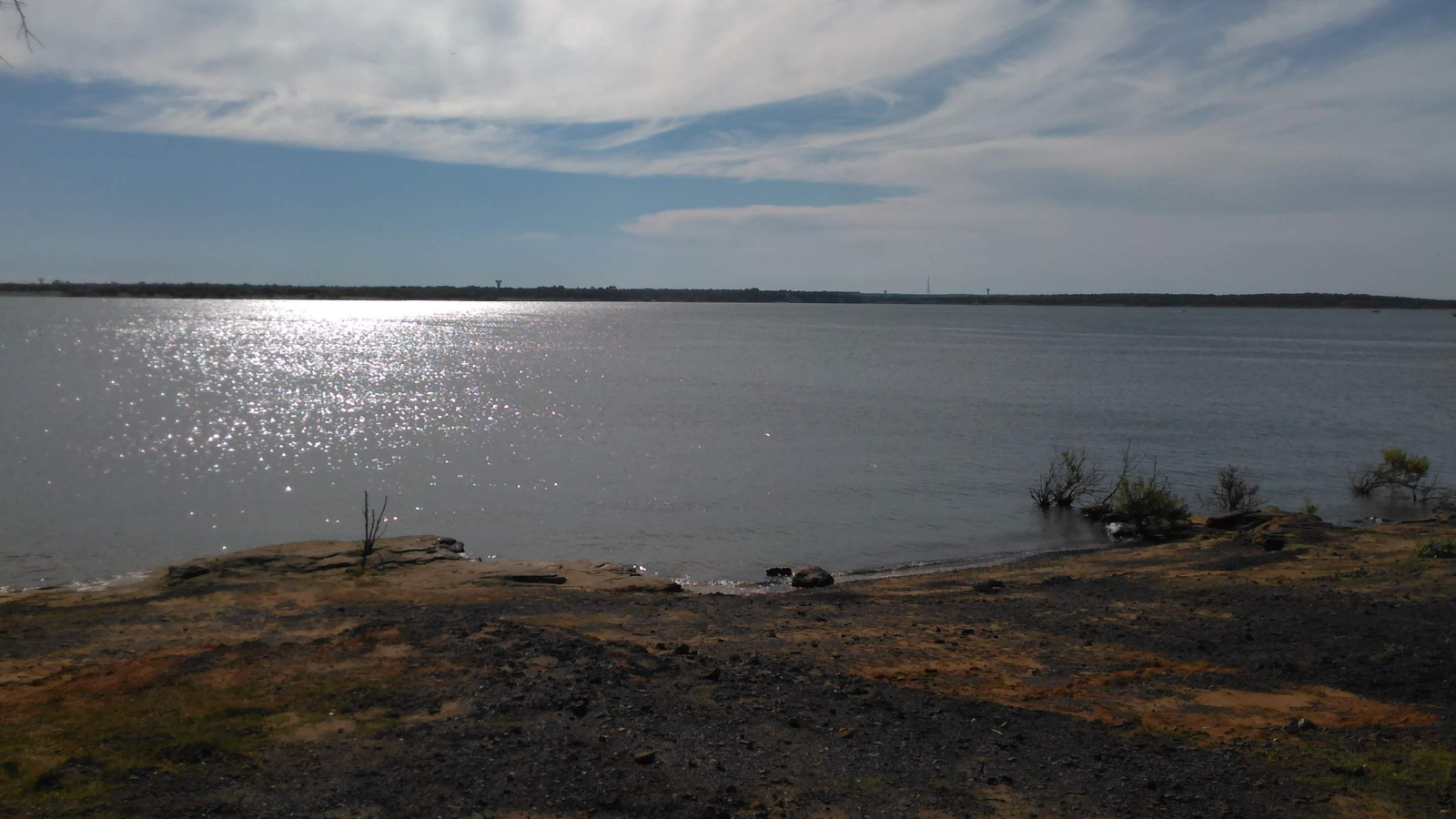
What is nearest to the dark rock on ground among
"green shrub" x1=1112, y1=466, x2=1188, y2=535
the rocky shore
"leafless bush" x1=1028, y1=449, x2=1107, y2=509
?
"green shrub" x1=1112, y1=466, x2=1188, y2=535

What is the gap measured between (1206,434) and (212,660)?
36058 mm

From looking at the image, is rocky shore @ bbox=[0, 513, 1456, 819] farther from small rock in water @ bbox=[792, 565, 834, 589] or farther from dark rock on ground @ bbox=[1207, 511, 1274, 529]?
dark rock on ground @ bbox=[1207, 511, 1274, 529]

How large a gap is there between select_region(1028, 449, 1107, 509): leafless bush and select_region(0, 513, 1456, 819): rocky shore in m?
10.4

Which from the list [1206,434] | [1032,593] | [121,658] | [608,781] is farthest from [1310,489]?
[121,658]

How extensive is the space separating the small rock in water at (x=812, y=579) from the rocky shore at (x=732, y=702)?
2.71 m

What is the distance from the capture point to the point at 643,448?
32188 mm

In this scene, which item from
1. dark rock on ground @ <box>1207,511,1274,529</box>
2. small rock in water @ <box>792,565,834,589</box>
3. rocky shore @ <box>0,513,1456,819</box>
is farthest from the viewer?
dark rock on ground @ <box>1207,511,1274,529</box>

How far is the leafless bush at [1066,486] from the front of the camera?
2472 centimetres

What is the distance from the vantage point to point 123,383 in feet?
160

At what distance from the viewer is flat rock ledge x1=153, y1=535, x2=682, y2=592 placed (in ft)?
48.9

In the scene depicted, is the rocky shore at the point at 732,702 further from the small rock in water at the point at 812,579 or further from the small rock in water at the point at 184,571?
the small rock in water at the point at 812,579

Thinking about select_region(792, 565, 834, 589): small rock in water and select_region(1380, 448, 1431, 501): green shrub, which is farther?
select_region(1380, 448, 1431, 501): green shrub

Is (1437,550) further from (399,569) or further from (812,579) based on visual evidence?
(399,569)

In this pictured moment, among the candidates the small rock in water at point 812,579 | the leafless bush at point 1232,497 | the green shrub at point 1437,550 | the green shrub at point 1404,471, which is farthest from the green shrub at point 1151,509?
the small rock in water at point 812,579
